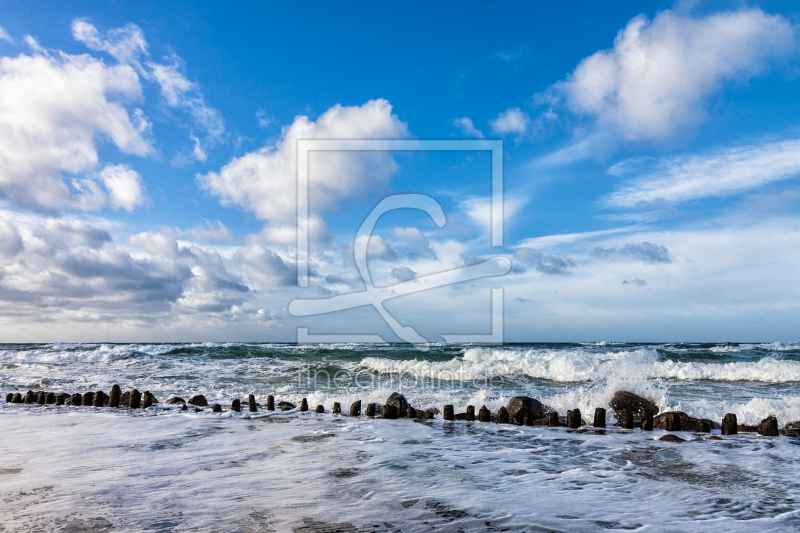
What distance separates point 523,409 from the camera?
8.46 m

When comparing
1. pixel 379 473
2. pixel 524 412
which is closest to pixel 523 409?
pixel 524 412

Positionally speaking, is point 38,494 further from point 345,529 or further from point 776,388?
point 776,388

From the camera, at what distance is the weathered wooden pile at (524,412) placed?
7.49 meters

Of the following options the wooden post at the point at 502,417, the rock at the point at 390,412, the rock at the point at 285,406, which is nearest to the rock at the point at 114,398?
the rock at the point at 285,406

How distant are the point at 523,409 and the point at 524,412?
0.05 metres

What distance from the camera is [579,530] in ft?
11.6

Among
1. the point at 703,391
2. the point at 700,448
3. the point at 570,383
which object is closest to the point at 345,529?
the point at 700,448

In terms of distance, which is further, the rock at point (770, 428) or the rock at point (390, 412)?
the rock at point (390, 412)

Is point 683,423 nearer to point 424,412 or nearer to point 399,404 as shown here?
point 424,412

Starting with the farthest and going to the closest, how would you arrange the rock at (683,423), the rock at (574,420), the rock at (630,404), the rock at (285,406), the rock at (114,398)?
the rock at (114,398), the rock at (285,406), the rock at (630,404), the rock at (574,420), the rock at (683,423)

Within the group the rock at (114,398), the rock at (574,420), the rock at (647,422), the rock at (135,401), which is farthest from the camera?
the rock at (114,398)

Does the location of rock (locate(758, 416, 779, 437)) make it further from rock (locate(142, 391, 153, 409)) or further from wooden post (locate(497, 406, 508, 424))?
rock (locate(142, 391, 153, 409))

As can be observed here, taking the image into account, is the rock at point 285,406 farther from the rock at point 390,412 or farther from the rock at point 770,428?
the rock at point 770,428

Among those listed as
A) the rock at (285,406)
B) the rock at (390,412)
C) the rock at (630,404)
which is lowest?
the rock at (285,406)
